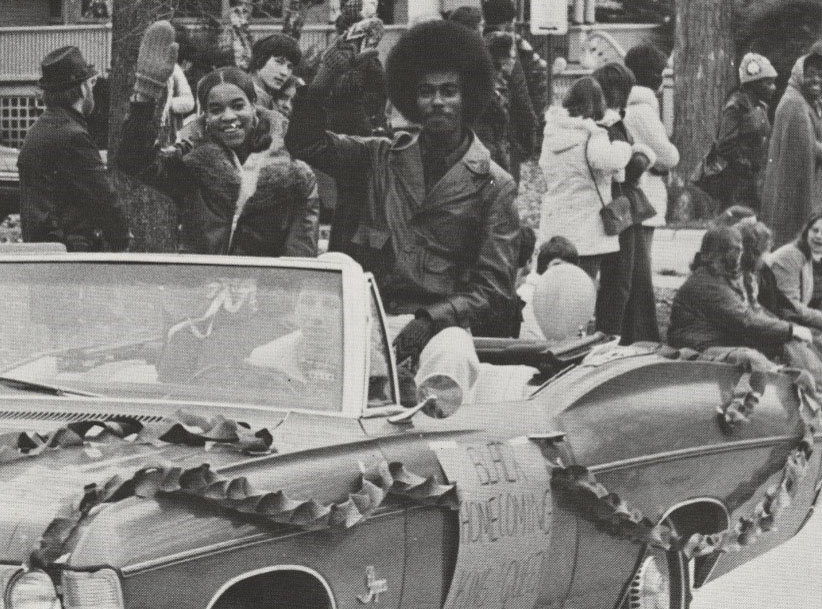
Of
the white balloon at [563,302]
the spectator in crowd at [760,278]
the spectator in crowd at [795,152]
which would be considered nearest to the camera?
the white balloon at [563,302]

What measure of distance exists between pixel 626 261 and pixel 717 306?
67.0 inches

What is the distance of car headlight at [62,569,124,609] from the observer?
4.14 meters

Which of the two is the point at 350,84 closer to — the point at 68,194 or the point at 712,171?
the point at 68,194

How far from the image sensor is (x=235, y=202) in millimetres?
7953

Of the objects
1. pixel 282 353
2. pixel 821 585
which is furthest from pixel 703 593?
pixel 282 353

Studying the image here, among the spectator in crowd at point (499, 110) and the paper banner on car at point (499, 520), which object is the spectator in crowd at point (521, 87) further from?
the paper banner on car at point (499, 520)

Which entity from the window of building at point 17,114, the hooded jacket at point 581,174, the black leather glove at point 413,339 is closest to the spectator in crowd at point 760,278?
the hooded jacket at point 581,174

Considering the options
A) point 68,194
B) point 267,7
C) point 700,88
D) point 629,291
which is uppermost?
point 267,7

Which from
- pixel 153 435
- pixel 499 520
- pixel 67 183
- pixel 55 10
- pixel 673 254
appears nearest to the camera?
pixel 153 435

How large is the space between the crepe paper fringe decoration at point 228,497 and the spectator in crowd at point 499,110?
21.1ft

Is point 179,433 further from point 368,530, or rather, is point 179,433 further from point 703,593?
point 703,593

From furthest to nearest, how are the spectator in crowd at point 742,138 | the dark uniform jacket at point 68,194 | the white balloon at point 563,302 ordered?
the spectator in crowd at point 742,138, the dark uniform jacket at point 68,194, the white balloon at point 563,302

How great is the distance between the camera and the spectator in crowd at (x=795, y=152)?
42.0 feet

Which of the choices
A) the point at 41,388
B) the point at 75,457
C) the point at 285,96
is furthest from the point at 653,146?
the point at 75,457
